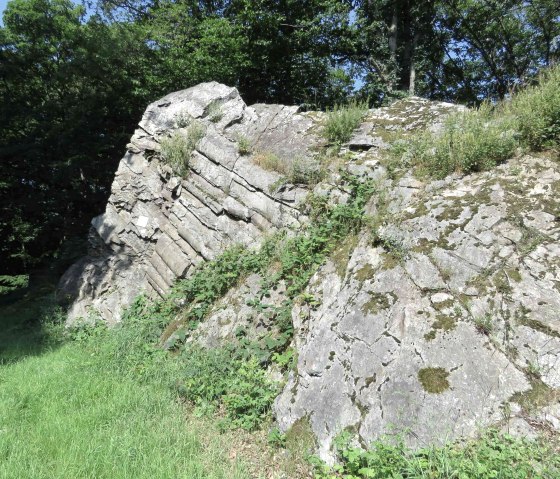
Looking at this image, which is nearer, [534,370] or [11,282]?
[534,370]

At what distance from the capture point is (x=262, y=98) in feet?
51.5

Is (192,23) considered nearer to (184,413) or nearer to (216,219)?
(216,219)

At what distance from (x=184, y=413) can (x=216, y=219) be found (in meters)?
4.07

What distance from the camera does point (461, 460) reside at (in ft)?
9.50

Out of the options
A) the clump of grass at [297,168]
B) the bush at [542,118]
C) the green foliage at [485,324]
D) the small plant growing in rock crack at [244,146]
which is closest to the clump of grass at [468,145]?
the bush at [542,118]

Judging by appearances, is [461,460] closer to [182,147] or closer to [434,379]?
[434,379]

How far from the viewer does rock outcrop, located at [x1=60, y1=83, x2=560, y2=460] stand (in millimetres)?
3359

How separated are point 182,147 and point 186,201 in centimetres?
124

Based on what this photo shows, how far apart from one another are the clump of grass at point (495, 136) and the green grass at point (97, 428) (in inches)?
177

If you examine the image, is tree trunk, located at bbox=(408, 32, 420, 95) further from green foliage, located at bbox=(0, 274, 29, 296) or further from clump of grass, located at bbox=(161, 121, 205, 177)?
green foliage, located at bbox=(0, 274, 29, 296)

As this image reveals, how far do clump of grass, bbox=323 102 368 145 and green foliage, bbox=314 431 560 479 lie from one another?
5.59 metres

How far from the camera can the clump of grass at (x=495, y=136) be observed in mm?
4969

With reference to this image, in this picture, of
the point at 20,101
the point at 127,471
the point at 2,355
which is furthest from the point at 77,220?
the point at 127,471

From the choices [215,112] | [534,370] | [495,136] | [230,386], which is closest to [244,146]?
[215,112]
